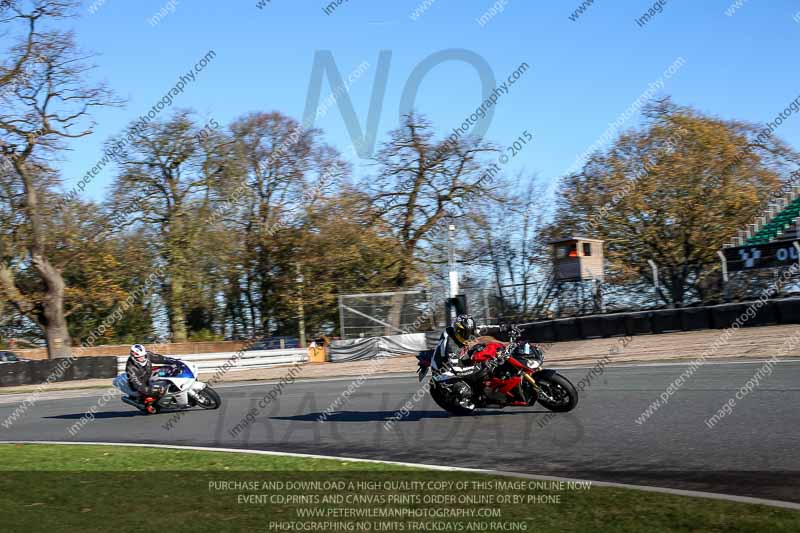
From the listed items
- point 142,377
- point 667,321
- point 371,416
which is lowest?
point 371,416

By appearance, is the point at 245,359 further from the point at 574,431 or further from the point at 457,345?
the point at 574,431

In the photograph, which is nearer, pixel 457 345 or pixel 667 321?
pixel 457 345

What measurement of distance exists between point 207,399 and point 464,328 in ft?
21.2

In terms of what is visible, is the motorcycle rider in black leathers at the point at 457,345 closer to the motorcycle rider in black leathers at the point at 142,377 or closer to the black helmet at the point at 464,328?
the black helmet at the point at 464,328

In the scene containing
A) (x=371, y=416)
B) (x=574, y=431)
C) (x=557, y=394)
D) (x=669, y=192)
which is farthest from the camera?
(x=669, y=192)

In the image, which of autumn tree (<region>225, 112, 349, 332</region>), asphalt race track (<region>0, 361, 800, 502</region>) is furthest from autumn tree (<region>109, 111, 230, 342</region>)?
asphalt race track (<region>0, 361, 800, 502</region>)

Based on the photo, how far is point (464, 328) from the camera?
42.3 ft

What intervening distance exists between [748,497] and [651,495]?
0.76 m

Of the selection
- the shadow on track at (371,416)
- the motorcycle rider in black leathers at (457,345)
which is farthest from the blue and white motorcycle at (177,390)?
the motorcycle rider in black leathers at (457,345)

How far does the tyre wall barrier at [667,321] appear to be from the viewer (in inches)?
923

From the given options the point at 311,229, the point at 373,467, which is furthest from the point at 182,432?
the point at 311,229

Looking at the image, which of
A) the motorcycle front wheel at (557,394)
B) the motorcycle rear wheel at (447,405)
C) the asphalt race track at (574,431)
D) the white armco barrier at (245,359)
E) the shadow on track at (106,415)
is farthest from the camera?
the white armco barrier at (245,359)

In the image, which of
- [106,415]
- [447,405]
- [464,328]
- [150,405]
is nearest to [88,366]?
[106,415]

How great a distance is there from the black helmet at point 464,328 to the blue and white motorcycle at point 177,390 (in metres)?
6.22
